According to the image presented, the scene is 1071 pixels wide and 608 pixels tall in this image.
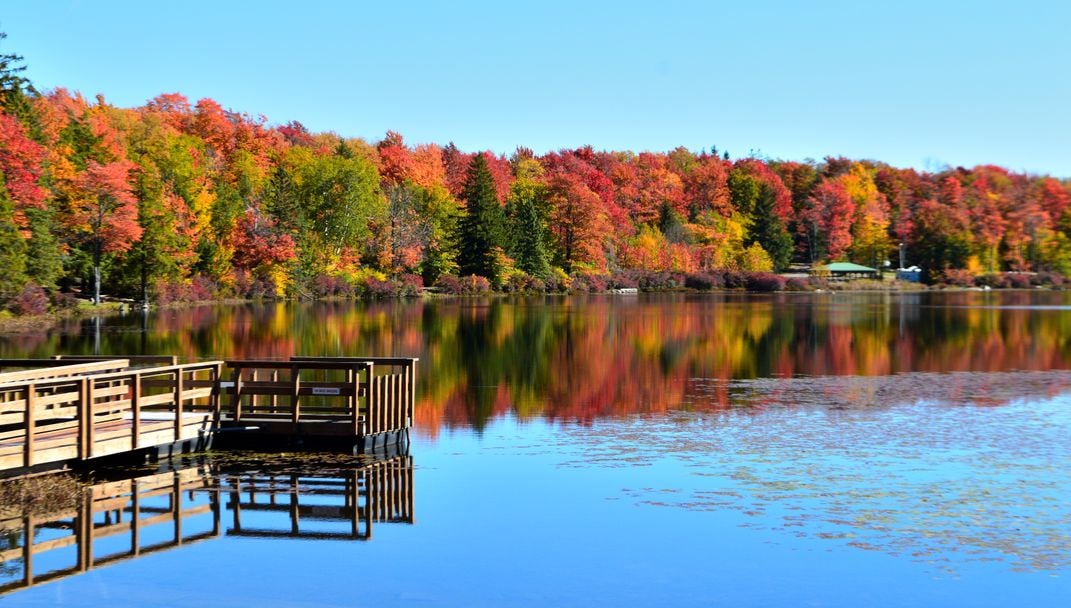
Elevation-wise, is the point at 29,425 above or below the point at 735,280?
below

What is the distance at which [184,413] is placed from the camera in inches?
823

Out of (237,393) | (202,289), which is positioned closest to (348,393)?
(237,393)

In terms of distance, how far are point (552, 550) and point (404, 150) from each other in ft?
365

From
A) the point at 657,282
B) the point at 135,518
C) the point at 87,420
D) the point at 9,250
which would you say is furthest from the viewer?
the point at 657,282

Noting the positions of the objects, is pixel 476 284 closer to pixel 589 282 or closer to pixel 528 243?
pixel 528 243

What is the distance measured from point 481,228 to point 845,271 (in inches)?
2155

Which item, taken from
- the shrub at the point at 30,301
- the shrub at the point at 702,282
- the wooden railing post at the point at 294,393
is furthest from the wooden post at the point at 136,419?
the shrub at the point at 702,282

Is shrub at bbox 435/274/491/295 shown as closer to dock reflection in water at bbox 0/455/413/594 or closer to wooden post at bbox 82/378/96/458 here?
dock reflection in water at bbox 0/455/413/594

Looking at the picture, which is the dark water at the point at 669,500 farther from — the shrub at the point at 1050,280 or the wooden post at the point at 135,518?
the shrub at the point at 1050,280

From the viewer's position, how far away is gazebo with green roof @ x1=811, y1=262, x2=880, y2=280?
136 metres

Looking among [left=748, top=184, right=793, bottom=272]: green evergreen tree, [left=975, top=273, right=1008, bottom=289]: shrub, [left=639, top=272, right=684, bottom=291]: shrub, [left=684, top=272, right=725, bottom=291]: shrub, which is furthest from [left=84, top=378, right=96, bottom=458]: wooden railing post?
[left=975, top=273, right=1008, bottom=289]: shrub

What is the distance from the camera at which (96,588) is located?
1209cm

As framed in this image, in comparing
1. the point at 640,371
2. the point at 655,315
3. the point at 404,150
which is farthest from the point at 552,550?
the point at 404,150

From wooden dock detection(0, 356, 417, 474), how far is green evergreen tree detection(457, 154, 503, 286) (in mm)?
81877
